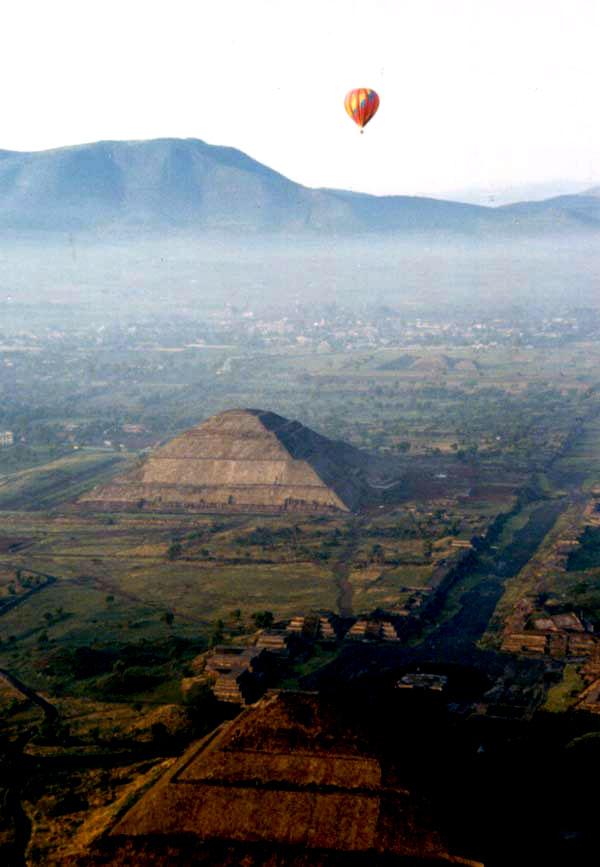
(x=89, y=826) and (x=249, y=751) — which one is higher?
(x=249, y=751)

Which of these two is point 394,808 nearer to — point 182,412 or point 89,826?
point 89,826

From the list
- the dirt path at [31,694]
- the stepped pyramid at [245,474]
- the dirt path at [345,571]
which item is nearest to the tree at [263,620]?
the dirt path at [345,571]

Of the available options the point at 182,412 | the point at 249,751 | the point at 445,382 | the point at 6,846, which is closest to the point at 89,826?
the point at 6,846

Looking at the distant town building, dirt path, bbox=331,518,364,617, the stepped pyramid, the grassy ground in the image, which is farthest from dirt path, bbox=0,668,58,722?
the stepped pyramid

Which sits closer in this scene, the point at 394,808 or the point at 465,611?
the point at 394,808

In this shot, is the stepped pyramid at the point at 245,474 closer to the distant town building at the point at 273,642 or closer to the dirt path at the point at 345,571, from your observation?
the dirt path at the point at 345,571

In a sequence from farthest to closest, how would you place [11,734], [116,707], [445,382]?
[445,382] → [116,707] → [11,734]

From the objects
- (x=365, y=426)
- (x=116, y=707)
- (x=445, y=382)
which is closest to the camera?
(x=116, y=707)
